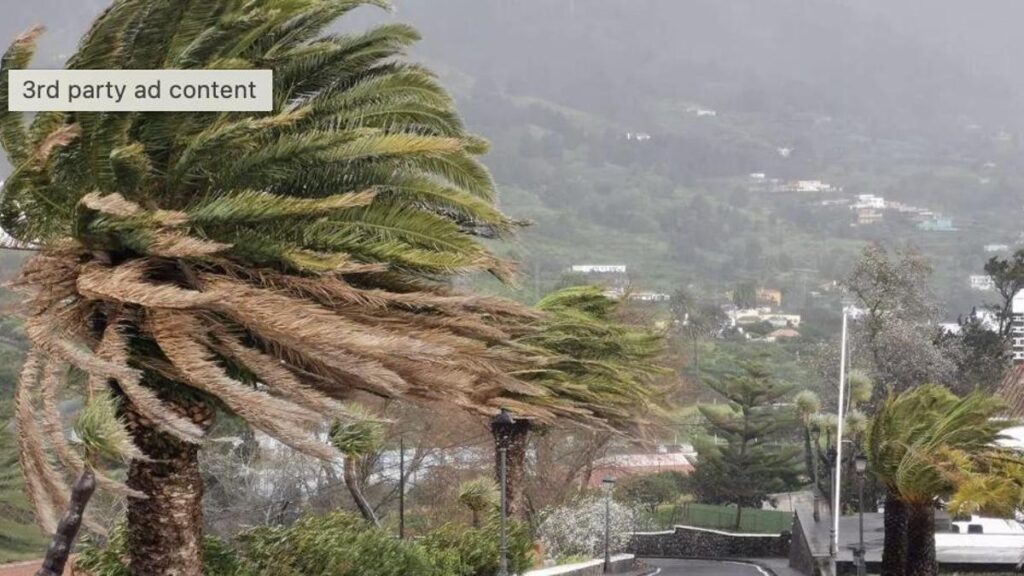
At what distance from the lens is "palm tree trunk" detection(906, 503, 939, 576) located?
1917 centimetres

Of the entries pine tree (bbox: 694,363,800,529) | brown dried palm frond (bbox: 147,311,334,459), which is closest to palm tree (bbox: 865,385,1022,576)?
brown dried palm frond (bbox: 147,311,334,459)

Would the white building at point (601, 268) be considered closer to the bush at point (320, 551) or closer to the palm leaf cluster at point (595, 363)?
the palm leaf cluster at point (595, 363)

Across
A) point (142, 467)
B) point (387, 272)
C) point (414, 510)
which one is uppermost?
point (387, 272)

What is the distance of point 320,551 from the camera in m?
12.6

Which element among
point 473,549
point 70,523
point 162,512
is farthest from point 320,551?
point 473,549

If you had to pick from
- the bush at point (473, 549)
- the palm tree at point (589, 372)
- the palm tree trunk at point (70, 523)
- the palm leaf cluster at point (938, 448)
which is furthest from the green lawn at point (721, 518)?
the palm tree trunk at point (70, 523)

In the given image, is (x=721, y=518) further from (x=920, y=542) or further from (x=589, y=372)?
(x=920, y=542)

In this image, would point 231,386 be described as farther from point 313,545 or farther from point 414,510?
point 414,510

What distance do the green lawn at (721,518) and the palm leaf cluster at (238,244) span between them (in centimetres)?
4069

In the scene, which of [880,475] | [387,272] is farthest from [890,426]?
[387,272]

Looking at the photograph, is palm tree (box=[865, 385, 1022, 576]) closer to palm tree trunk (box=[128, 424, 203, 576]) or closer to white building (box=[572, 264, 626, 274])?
palm tree trunk (box=[128, 424, 203, 576])

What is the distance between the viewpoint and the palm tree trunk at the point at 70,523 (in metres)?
8.23

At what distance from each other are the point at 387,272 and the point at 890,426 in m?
12.6

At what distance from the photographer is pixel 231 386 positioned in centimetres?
836
